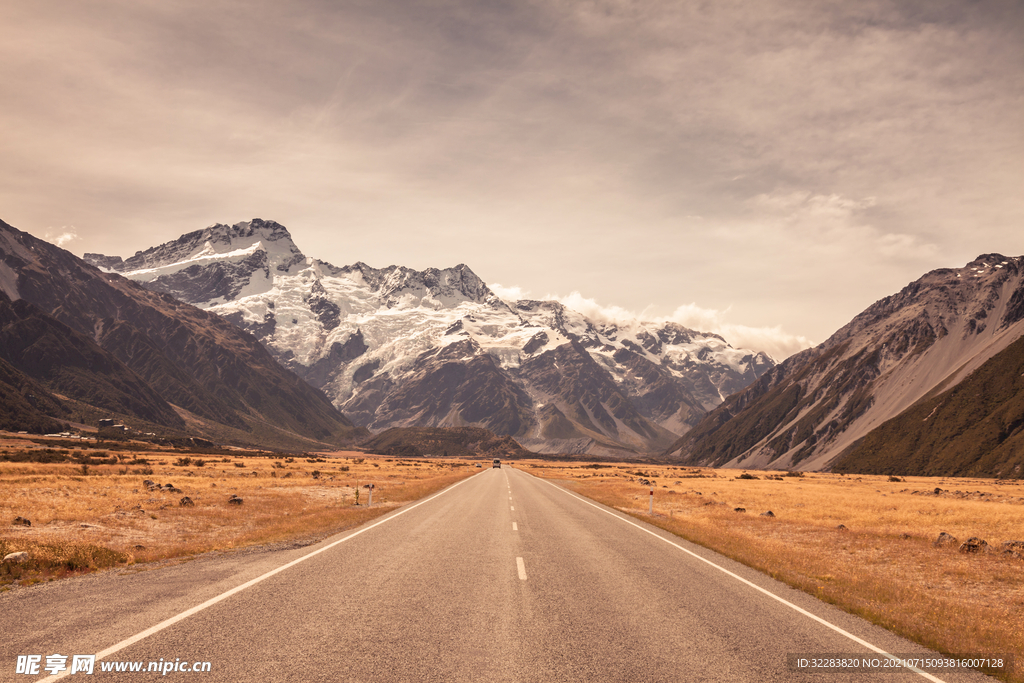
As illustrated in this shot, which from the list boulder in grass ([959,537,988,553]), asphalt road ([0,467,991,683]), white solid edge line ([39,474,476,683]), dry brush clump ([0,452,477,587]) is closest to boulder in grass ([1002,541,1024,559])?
boulder in grass ([959,537,988,553])

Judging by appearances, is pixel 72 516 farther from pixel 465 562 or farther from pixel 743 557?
pixel 743 557

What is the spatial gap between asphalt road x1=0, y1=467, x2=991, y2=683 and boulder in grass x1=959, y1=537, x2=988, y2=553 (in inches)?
424

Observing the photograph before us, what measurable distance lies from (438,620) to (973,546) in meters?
21.6

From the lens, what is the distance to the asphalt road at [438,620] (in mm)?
7641

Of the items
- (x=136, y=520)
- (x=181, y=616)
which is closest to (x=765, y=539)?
(x=181, y=616)

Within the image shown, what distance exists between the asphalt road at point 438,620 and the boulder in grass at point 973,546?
424 inches

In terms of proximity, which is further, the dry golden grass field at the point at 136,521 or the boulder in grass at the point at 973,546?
the boulder in grass at the point at 973,546

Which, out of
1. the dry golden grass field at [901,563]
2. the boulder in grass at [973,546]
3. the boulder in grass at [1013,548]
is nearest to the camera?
the dry golden grass field at [901,563]

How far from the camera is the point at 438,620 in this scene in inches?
384

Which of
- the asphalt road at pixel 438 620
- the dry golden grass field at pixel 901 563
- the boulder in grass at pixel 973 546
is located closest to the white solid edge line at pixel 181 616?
the asphalt road at pixel 438 620

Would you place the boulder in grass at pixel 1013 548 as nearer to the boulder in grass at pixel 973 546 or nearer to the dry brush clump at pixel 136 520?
the boulder in grass at pixel 973 546

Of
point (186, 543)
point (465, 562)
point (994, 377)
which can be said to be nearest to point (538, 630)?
point (465, 562)

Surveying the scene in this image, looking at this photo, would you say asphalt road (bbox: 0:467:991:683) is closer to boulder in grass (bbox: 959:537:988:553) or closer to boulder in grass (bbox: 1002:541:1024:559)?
boulder in grass (bbox: 959:537:988:553)

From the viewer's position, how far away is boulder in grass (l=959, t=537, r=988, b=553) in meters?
21.2
